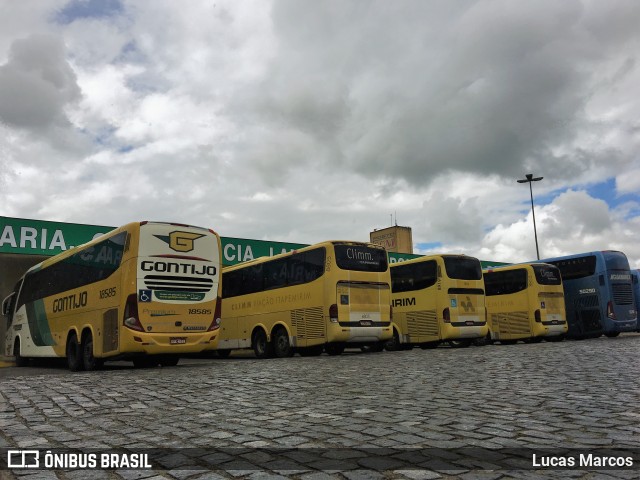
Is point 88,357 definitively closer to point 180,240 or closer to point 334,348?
point 180,240

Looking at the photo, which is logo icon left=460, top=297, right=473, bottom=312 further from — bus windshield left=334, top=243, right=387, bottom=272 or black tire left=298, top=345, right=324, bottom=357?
black tire left=298, top=345, right=324, bottom=357

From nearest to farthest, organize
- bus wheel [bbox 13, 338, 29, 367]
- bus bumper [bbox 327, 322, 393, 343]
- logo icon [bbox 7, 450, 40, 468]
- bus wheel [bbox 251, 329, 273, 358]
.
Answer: logo icon [bbox 7, 450, 40, 468], bus bumper [bbox 327, 322, 393, 343], bus wheel [bbox 13, 338, 29, 367], bus wheel [bbox 251, 329, 273, 358]

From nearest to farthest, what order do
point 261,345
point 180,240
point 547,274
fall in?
point 180,240 < point 261,345 < point 547,274

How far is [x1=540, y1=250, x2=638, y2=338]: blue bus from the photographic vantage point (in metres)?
23.5

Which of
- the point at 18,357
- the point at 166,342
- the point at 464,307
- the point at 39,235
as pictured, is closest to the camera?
the point at 166,342

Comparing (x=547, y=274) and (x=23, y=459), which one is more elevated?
(x=547, y=274)

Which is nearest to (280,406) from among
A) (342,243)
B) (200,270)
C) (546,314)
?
(200,270)

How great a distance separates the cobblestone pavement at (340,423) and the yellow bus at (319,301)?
23.9 feet

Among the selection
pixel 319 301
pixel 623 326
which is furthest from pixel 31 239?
pixel 623 326

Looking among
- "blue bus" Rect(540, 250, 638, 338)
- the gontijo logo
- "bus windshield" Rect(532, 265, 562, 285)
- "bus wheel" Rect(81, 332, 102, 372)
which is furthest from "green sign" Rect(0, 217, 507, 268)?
"blue bus" Rect(540, 250, 638, 338)

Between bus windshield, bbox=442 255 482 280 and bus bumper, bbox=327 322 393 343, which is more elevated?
bus windshield, bbox=442 255 482 280

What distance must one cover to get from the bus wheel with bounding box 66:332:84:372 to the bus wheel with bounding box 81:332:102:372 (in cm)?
9

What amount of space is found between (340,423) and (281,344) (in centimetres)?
1299

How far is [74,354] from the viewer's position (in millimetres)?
14578
